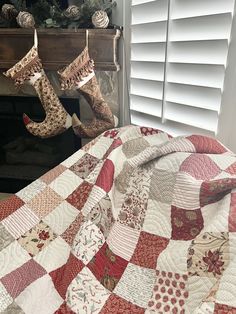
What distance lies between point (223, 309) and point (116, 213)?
37cm

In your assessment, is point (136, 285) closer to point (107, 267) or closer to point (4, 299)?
point (107, 267)

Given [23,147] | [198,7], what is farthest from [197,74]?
[23,147]

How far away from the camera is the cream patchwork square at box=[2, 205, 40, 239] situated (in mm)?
878


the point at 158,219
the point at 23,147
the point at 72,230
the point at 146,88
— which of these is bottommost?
the point at 23,147

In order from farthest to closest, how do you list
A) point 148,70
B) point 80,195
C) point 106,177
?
point 148,70 → point 80,195 → point 106,177

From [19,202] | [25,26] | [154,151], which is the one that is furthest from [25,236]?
[25,26]

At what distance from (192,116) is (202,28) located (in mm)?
271

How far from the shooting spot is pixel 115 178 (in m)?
0.83

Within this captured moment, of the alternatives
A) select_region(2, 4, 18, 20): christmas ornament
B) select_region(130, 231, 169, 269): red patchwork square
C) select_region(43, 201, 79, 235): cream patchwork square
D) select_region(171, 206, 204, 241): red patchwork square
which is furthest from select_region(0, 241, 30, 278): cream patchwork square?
select_region(2, 4, 18, 20): christmas ornament

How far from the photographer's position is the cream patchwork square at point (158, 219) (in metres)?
0.68

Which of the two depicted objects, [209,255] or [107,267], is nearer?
[209,255]

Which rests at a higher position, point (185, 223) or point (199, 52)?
point (199, 52)

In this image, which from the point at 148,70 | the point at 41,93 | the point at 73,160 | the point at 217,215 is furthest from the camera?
the point at 41,93

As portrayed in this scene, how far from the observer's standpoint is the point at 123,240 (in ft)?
2.37
